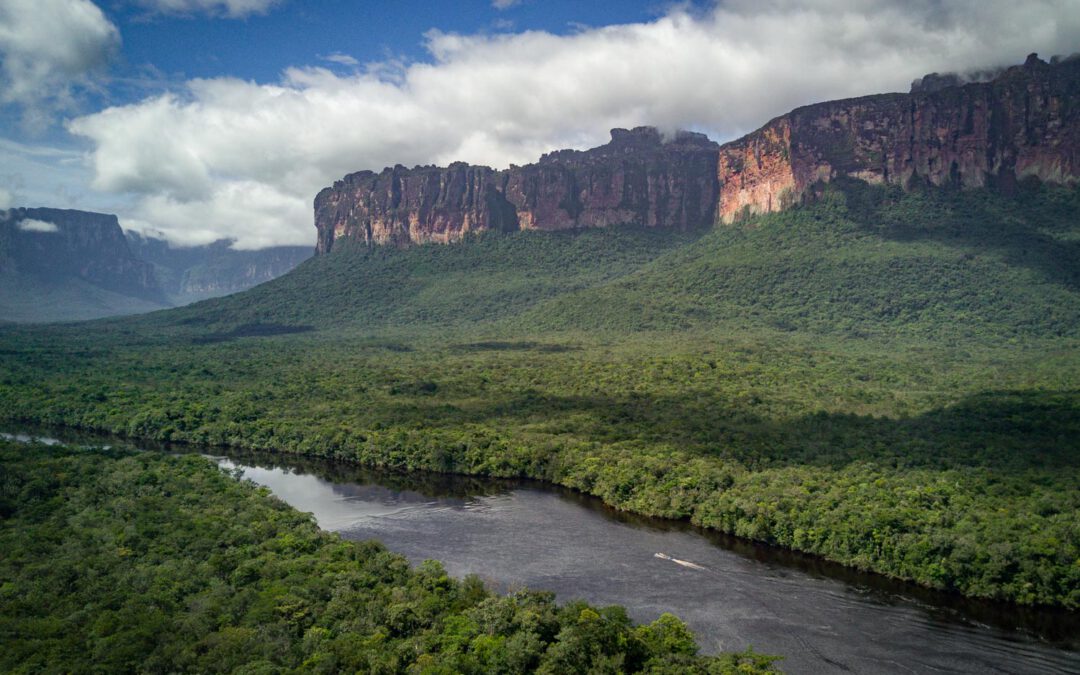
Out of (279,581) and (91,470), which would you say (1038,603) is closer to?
(279,581)

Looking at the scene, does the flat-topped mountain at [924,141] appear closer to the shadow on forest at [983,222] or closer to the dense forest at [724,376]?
the shadow on forest at [983,222]

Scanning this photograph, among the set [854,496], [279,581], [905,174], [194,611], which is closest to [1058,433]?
[854,496]

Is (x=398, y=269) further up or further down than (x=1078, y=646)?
further up

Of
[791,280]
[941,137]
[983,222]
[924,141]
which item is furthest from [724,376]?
[941,137]

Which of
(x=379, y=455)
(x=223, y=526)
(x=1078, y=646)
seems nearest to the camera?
(x=1078, y=646)

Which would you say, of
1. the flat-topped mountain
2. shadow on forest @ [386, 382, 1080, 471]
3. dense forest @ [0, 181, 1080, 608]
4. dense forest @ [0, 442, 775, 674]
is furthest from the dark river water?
the flat-topped mountain

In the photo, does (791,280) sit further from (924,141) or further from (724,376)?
Result: (724,376)
